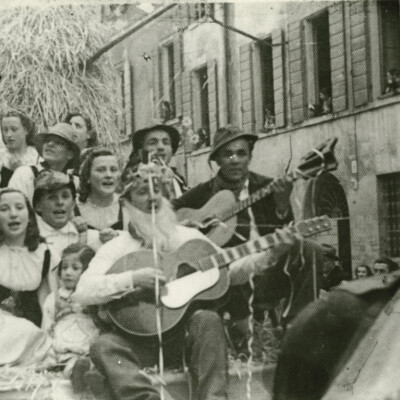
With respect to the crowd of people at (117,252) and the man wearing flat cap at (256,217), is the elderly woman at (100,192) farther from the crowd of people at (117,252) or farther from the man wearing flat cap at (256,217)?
the man wearing flat cap at (256,217)

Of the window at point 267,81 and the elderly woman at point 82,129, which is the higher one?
the window at point 267,81

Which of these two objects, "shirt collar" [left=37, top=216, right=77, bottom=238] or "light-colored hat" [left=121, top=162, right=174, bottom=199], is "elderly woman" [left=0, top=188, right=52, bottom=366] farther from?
"light-colored hat" [left=121, top=162, right=174, bottom=199]

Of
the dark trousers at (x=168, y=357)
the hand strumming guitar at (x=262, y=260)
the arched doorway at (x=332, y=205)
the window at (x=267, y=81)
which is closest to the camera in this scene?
the dark trousers at (x=168, y=357)

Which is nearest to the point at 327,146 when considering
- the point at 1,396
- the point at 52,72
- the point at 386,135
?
the point at 386,135

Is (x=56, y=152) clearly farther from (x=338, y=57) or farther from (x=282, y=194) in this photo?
(x=338, y=57)

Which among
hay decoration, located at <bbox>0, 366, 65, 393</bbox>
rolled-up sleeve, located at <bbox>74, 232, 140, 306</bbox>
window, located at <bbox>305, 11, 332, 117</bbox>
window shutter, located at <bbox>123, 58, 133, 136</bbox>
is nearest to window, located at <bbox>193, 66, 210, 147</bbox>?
window shutter, located at <bbox>123, 58, 133, 136</bbox>

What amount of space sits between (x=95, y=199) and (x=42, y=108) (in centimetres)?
62

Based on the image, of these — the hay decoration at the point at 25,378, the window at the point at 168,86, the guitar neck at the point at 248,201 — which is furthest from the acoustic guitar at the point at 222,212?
the hay decoration at the point at 25,378

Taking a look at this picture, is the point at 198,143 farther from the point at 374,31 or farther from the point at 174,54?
the point at 374,31

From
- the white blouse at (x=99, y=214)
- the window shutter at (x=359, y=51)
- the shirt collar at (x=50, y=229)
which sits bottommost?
the shirt collar at (x=50, y=229)

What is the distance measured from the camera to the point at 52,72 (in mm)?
4355

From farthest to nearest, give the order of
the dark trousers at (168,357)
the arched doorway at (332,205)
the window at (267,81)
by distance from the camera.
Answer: the window at (267,81) < the arched doorway at (332,205) < the dark trousers at (168,357)

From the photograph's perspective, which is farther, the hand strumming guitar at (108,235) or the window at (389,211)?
the window at (389,211)

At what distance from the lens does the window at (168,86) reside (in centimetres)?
442
